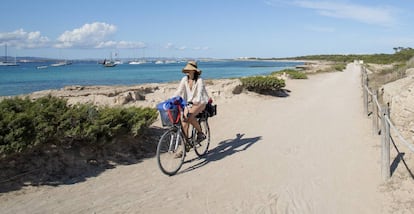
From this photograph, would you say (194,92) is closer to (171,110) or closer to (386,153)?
(171,110)

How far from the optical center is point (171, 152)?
6.04m

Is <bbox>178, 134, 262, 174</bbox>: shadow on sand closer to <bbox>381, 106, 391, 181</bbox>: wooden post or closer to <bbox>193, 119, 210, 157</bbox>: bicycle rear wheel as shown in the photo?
<bbox>193, 119, 210, 157</bbox>: bicycle rear wheel

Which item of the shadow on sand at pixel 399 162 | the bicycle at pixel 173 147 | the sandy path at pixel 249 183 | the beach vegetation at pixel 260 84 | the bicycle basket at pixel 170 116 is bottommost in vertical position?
the sandy path at pixel 249 183

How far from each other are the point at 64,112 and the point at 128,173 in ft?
4.99

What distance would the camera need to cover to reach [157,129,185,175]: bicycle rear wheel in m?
5.87

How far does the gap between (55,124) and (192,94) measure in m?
2.16

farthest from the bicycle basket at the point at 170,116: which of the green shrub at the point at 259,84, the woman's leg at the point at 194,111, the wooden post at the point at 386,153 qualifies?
the green shrub at the point at 259,84

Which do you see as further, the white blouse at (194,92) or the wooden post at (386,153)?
the white blouse at (194,92)

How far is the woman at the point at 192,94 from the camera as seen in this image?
20.5 ft

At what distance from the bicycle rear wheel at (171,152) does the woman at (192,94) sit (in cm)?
25

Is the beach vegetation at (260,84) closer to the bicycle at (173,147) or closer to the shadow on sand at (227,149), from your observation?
the shadow on sand at (227,149)

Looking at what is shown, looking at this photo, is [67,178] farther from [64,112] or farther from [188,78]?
[188,78]

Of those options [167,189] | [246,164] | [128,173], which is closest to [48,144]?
[128,173]

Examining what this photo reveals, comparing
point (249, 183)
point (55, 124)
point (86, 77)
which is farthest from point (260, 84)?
point (86, 77)
